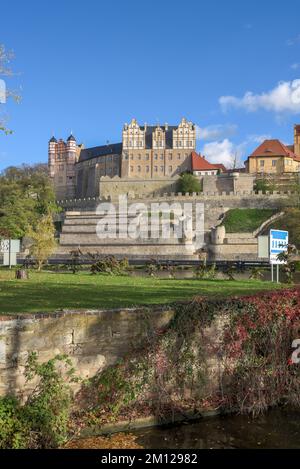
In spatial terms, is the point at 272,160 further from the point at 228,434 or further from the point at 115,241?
the point at 228,434

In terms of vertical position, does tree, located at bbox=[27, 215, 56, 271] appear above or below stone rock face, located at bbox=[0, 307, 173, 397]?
above

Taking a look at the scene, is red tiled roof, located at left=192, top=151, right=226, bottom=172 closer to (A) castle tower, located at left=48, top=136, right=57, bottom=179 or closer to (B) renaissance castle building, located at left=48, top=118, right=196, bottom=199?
(B) renaissance castle building, located at left=48, top=118, right=196, bottom=199

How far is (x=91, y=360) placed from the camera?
27.3ft

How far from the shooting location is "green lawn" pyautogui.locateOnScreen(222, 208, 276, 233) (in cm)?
6556

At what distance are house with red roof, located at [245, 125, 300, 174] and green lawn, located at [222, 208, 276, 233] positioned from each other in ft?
66.2

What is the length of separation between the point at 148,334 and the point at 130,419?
57.8 inches

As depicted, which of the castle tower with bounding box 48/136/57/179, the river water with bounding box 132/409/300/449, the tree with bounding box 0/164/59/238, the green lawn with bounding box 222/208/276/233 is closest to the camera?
the river water with bounding box 132/409/300/449

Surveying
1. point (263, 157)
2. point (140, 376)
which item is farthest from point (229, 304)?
point (263, 157)

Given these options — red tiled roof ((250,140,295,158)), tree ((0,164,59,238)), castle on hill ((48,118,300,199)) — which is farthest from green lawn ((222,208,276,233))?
tree ((0,164,59,238))

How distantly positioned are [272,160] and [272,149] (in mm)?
2468

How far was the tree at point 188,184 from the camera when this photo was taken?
83.3 m

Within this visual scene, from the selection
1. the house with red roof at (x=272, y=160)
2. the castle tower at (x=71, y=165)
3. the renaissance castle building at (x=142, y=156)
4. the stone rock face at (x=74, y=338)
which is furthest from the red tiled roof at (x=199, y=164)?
the stone rock face at (x=74, y=338)

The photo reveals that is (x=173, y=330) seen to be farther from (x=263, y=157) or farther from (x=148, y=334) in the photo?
(x=263, y=157)

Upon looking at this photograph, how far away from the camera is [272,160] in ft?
300
